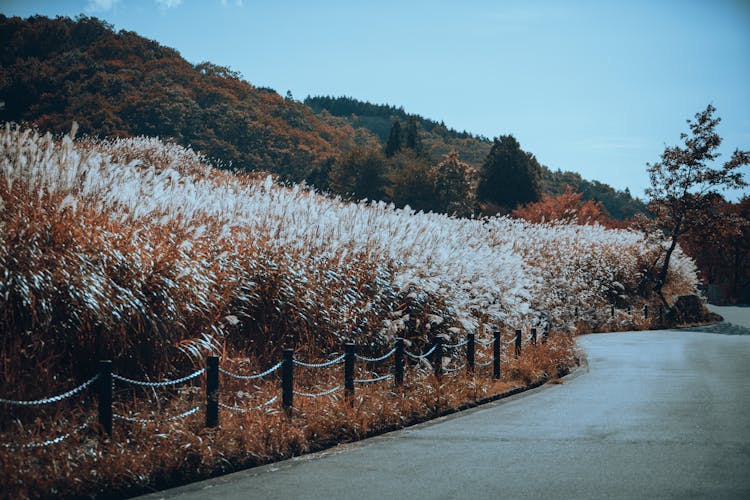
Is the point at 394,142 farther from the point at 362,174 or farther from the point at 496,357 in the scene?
the point at 496,357

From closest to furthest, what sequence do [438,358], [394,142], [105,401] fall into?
[105,401] < [438,358] < [394,142]

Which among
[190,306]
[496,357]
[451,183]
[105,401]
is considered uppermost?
[451,183]

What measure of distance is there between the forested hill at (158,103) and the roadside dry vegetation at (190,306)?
39005 mm

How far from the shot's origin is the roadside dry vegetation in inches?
267

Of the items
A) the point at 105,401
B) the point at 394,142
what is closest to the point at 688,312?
the point at 105,401

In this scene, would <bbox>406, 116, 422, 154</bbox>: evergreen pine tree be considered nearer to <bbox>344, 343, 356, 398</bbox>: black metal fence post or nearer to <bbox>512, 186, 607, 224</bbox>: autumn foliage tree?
<bbox>512, 186, 607, 224</bbox>: autumn foliage tree

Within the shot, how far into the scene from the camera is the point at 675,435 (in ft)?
27.4

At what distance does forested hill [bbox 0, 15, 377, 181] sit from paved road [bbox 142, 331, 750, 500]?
1804 inches

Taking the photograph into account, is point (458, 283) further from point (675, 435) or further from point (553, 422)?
point (675, 435)

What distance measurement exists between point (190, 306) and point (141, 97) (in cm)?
5740

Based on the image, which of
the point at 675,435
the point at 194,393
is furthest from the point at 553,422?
the point at 194,393

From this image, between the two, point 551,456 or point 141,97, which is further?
point 141,97

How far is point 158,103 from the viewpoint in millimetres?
61094

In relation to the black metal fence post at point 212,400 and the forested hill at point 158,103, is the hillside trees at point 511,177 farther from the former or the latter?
the black metal fence post at point 212,400
